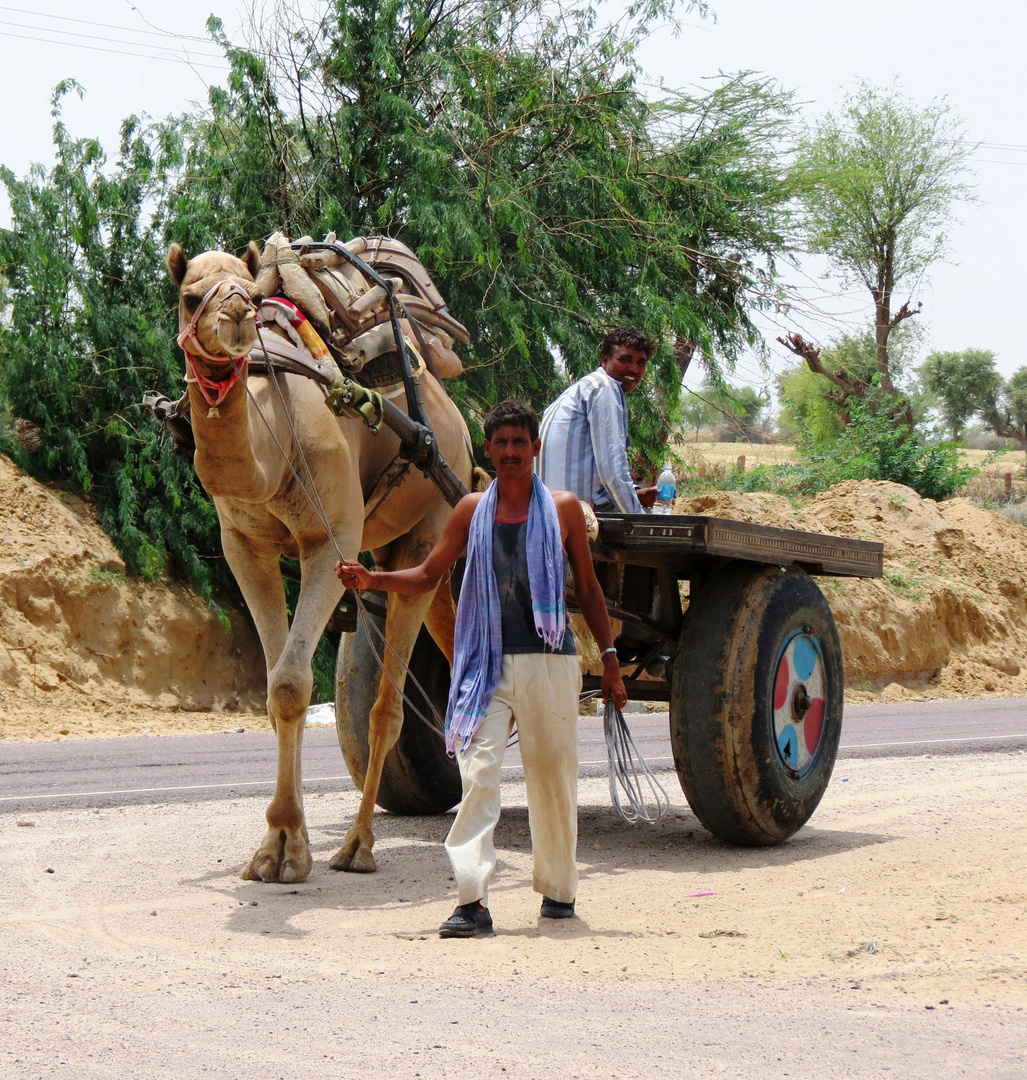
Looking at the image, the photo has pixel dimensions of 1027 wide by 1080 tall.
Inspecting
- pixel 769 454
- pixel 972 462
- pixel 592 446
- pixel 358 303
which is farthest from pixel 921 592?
pixel 972 462

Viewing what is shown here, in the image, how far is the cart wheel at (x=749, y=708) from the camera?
6.79 metres

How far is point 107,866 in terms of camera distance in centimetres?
660

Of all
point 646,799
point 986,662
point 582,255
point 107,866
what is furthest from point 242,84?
point 986,662

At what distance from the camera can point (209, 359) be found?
5406mm

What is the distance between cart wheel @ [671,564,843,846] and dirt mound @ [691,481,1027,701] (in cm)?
1429

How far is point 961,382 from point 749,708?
220 ft

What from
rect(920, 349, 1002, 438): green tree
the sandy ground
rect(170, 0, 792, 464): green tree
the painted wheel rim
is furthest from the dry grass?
the sandy ground

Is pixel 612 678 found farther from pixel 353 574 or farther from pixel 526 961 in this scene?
pixel 526 961

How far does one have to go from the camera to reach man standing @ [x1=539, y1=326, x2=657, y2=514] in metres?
7.13

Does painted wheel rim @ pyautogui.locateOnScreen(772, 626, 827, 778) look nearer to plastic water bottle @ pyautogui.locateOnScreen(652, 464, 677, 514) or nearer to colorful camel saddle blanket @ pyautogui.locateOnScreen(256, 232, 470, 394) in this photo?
plastic water bottle @ pyautogui.locateOnScreen(652, 464, 677, 514)

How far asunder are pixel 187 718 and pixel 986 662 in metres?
14.5

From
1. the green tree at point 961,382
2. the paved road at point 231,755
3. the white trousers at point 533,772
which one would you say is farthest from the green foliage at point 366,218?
the green tree at point 961,382

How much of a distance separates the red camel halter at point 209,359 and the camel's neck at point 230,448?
37 millimetres

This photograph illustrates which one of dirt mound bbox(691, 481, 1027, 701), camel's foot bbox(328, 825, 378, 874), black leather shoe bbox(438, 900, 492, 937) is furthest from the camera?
dirt mound bbox(691, 481, 1027, 701)
